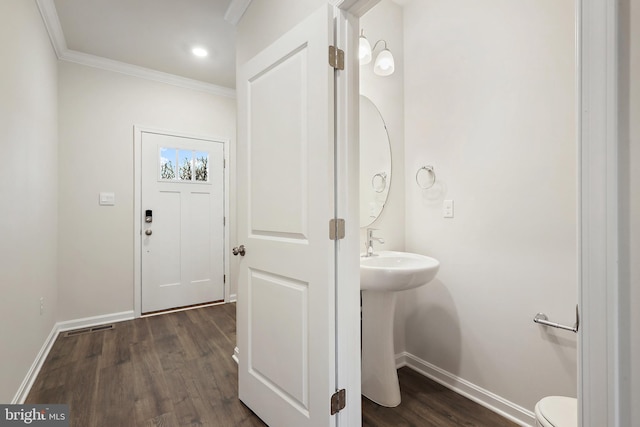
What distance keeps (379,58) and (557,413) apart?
2.06 meters

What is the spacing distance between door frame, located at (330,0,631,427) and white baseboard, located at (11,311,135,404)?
8.38 feet

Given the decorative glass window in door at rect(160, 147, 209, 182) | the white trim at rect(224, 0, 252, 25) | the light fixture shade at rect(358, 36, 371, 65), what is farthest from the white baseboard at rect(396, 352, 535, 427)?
the decorative glass window in door at rect(160, 147, 209, 182)

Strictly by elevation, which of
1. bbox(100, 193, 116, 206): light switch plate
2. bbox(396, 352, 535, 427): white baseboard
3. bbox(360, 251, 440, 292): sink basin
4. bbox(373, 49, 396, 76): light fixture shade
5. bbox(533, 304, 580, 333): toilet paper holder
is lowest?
bbox(396, 352, 535, 427): white baseboard

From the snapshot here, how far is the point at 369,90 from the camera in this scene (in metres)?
2.14

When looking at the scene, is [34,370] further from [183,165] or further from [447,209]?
[447,209]

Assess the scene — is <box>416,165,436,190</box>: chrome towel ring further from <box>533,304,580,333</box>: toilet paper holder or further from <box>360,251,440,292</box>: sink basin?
<box>533,304,580,333</box>: toilet paper holder

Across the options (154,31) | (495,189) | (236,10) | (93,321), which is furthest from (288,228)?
(93,321)

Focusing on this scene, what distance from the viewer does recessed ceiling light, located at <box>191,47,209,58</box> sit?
287cm

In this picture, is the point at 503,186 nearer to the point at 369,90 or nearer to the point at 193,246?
the point at 369,90

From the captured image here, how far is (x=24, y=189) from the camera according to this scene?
1.89m

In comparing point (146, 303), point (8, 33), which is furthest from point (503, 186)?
point (146, 303)

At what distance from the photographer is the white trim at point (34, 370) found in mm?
1770

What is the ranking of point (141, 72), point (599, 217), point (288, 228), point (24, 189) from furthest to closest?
point (141, 72), point (24, 189), point (288, 228), point (599, 217)

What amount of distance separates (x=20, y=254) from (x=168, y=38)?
204cm
